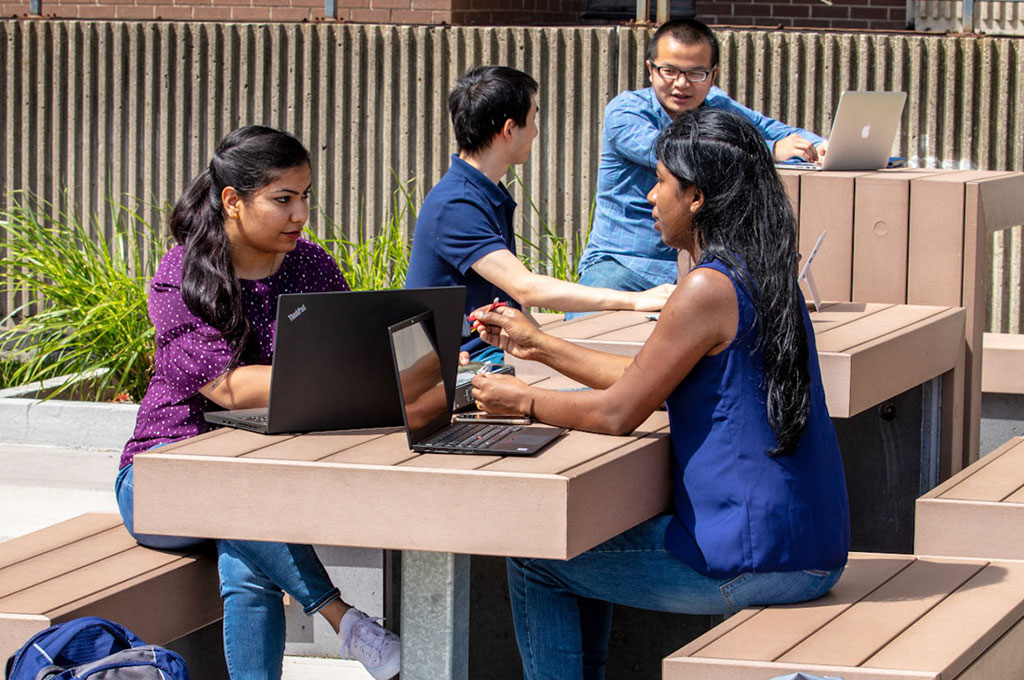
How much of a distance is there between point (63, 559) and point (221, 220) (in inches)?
36.4

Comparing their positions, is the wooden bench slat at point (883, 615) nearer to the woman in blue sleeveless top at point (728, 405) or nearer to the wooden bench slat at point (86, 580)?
the woman in blue sleeveless top at point (728, 405)

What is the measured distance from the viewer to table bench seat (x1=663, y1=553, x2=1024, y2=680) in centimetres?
279

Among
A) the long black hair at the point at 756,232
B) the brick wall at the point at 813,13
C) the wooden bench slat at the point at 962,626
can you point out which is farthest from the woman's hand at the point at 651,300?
the brick wall at the point at 813,13

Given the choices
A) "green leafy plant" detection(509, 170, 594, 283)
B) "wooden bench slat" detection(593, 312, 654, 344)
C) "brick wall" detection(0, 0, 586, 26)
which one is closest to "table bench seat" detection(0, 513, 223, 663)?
"wooden bench slat" detection(593, 312, 654, 344)

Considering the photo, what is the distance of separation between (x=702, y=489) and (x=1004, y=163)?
4.82 m

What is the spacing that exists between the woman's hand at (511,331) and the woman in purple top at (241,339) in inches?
21.2

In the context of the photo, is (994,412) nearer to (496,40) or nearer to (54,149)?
(496,40)

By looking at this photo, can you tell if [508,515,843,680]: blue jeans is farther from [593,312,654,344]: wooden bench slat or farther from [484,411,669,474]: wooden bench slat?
[593,312,654,344]: wooden bench slat

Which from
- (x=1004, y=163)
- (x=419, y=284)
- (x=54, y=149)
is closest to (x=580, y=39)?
(x=1004, y=163)

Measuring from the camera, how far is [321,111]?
7723mm

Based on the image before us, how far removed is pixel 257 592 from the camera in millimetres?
3445

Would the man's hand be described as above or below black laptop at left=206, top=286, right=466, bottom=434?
above

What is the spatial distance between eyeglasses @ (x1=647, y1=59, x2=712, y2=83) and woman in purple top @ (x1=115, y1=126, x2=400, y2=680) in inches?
62.4

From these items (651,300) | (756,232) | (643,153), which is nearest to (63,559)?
(651,300)
